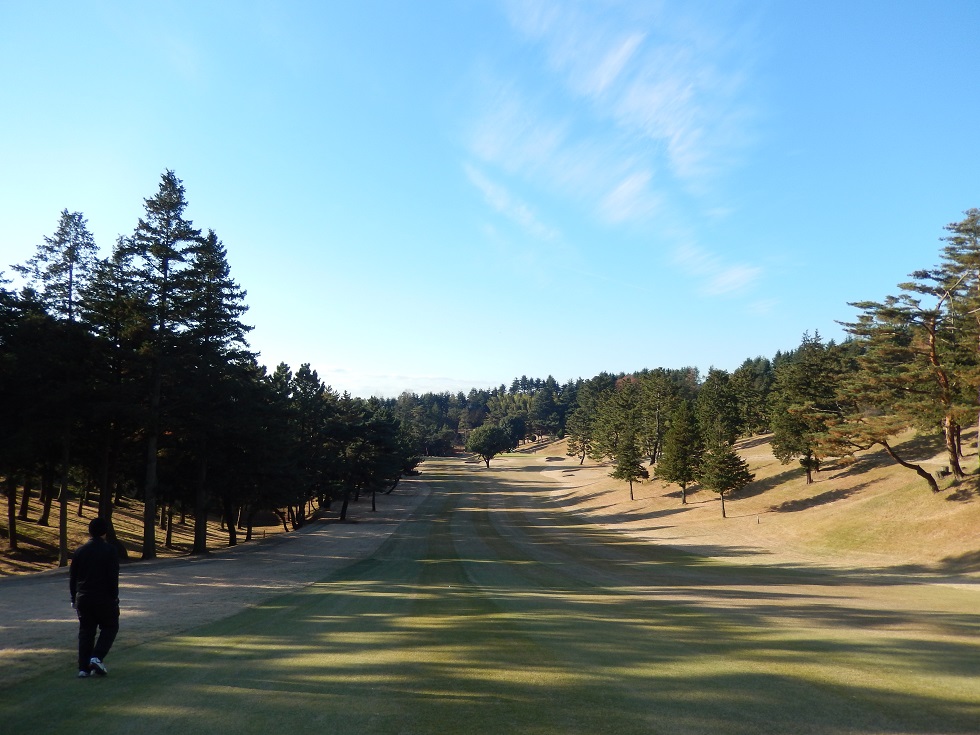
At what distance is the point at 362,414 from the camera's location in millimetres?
67000

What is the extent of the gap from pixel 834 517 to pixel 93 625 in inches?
1521

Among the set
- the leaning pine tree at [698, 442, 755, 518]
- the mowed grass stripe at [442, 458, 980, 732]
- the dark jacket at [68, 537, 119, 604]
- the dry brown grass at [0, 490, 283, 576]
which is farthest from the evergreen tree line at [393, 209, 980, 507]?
the dry brown grass at [0, 490, 283, 576]

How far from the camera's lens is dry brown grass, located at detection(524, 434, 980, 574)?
27.0 meters

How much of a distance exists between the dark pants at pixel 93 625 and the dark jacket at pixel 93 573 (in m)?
0.07

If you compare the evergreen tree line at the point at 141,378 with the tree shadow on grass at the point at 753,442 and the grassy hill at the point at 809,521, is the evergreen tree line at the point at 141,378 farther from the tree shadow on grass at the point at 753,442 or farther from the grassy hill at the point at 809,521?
the tree shadow on grass at the point at 753,442

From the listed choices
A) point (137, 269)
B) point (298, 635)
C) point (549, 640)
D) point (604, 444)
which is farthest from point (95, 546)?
point (604, 444)

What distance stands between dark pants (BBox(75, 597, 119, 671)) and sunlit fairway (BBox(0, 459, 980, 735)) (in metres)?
0.34

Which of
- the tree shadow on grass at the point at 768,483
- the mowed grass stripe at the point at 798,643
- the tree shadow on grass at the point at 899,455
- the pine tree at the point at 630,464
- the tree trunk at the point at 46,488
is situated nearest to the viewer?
the mowed grass stripe at the point at 798,643

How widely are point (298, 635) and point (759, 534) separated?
115ft

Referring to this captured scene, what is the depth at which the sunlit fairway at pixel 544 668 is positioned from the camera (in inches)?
243

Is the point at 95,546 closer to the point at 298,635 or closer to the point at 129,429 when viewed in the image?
the point at 298,635

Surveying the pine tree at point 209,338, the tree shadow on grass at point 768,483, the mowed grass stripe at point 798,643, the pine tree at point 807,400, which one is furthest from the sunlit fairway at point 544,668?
the tree shadow on grass at point 768,483

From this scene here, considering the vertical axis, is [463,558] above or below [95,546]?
below

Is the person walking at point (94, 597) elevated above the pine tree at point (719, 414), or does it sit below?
below
